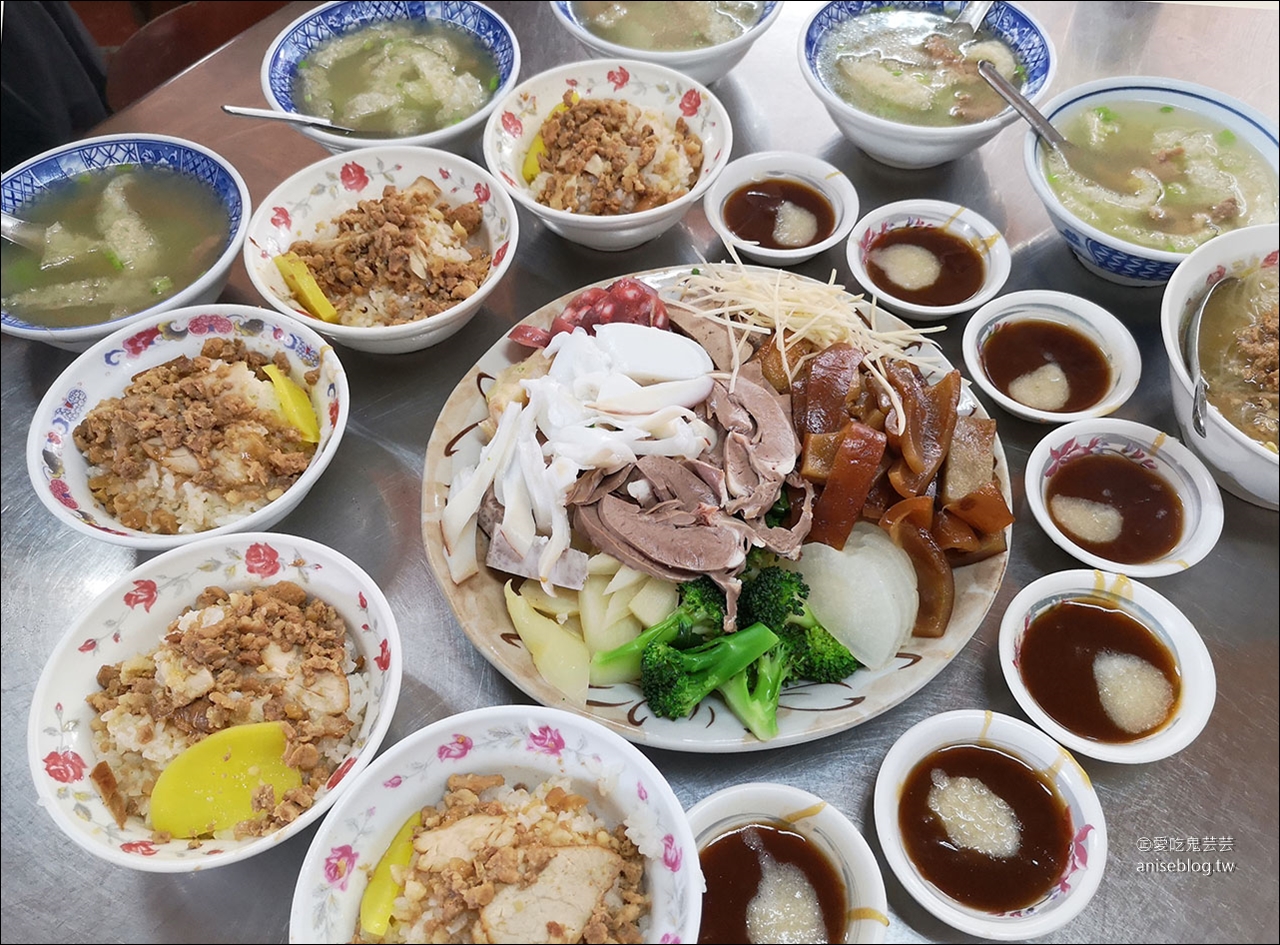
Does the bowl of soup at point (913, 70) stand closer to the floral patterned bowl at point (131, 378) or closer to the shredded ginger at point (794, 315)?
the shredded ginger at point (794, 315)

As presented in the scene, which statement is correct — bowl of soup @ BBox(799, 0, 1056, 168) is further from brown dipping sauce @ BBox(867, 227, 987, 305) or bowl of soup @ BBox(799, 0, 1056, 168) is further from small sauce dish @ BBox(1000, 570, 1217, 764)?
small sauce dish @ BBox(1000, 570, 1217, 764)

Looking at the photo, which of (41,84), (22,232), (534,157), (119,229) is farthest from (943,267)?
(41,84)

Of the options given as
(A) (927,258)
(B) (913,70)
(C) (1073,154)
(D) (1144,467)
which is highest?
(B) (913,70)

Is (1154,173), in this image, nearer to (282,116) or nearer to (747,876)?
(747,876)

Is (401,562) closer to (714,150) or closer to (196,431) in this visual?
(196,431)

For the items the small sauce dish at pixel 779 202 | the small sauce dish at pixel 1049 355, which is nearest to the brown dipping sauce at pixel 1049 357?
the small sauce dish at pixel 1049 355

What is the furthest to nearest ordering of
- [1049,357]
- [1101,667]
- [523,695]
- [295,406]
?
[1049,357], [295,406], [523,695], [1101,667]
